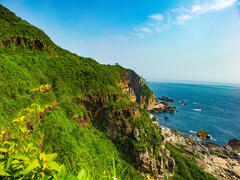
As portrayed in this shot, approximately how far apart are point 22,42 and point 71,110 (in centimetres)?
1624

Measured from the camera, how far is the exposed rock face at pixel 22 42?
1978cm

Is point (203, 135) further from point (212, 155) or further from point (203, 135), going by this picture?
point (212, 155)

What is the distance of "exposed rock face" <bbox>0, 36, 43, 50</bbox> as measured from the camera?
64.9 ft

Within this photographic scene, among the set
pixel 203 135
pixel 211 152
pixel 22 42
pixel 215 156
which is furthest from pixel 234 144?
pixel 22 42

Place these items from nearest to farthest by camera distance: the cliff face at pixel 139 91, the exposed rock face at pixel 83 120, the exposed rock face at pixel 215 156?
the exposed rock face at pixel 83 120, the exposed rock face at pixel 215 156, the cliff face at pixel 139 91

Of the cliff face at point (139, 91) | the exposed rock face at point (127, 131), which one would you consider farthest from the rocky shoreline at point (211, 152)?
the cliff face at point (139, 91)

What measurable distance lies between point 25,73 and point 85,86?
1103 centimetres

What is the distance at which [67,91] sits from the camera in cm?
2300

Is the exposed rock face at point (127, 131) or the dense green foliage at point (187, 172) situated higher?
the exposed rock face at point (127, 131)

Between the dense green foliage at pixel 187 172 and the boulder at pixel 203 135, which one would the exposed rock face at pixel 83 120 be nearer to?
the dense green foliage at pixel 187 172

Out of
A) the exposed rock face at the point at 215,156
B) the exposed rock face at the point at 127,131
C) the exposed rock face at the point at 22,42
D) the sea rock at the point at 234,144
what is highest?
the exposed rock face at the point at 22,42

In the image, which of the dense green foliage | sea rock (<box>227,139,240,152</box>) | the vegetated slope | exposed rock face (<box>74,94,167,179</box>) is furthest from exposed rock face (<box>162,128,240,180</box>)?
exposed rock face (<box>74,94,167,179</box>)

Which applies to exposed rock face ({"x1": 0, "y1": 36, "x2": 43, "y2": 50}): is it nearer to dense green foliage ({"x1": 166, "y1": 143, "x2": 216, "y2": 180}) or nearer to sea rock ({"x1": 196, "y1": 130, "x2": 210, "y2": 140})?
dense green foliage ({"x1": 166, "y1": 143, "x2": 216, "y2": 180})

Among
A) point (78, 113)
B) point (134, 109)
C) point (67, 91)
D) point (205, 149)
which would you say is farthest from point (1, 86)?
point (205, 149)
